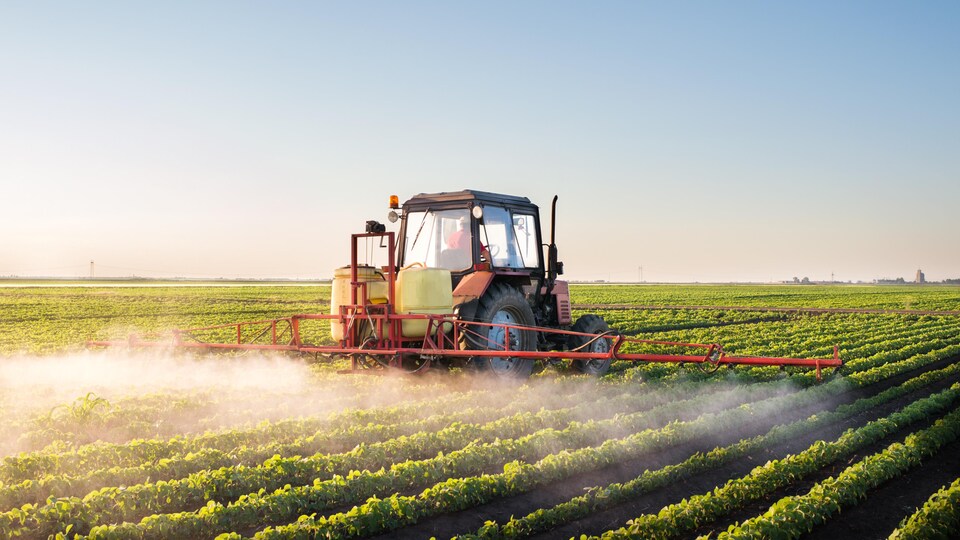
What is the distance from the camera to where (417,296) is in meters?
9.67

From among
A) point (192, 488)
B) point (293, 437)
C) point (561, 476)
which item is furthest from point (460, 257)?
point (192, 488)

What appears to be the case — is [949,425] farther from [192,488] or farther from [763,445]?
[192,488]

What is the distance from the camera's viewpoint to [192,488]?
5.96 meters

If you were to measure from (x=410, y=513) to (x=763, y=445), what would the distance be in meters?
3.87

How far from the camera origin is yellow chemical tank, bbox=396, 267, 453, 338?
9.67 metres

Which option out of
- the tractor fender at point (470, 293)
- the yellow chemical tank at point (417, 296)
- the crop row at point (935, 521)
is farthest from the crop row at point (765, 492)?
the yellow chemical tank at point (417, 296)

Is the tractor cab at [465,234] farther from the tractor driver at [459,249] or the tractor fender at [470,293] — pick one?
the tractor fender at [470,293]

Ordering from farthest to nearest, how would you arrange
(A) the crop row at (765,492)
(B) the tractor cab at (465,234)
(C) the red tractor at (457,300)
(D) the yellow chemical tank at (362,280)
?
1. (B) the tractor cab at (465,234)
2. (D) the yellow chemical tank at (362,280)
3. (C) the red tractor at (457,300)
4. (A) the crop row at (765,492)

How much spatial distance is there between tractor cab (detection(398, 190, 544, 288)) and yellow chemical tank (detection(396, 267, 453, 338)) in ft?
2.40

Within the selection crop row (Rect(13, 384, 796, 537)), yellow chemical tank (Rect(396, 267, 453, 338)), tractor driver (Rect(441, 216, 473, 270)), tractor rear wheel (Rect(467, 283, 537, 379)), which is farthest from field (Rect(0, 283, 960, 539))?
tractor driver (Rect(441, 216, 473, 270))

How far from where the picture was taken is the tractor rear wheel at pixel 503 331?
9.98 m

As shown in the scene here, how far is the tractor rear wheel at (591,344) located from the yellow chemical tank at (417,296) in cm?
247

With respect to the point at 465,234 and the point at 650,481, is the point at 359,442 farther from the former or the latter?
the point at 465,234

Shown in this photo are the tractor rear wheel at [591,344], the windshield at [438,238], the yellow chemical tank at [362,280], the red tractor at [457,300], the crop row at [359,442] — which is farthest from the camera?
the tractor rear wheel at [591,344]
